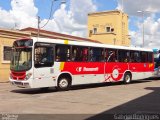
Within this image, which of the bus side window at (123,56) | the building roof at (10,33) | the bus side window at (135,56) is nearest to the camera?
the bus side window at (123,56)

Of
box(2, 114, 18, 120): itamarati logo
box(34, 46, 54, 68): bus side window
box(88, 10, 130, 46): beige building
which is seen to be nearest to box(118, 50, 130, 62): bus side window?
box(34, 46, 54, 68): bus side window

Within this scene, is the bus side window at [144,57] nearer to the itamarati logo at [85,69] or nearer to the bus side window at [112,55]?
the bus side window at [112,55]

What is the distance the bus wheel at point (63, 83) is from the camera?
68.2 feet

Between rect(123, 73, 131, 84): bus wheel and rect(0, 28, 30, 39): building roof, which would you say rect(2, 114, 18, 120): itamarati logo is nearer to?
rect(123, 73, 131, 84): bus wheel

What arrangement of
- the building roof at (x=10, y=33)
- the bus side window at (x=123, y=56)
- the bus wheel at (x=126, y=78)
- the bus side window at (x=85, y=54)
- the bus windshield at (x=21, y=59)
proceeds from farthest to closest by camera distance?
the building roof at (x=10, y=33) → the bus wheel at (x=126, y=78) → the bus side window at (x=123, y=56) → the bus side window at (x=85, y=54) → the bus windshield at (x=21, y=59)

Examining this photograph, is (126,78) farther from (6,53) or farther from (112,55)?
(6,53)

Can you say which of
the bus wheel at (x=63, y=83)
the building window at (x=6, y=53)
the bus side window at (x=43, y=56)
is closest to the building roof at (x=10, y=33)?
the building window at (x=6, y=53)

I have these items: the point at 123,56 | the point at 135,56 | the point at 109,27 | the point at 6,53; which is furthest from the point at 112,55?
the point at 109,27

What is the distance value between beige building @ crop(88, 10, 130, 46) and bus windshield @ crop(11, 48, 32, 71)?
1830 inches

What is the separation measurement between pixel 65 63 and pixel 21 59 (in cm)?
272

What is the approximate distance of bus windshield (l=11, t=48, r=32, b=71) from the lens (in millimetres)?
19031

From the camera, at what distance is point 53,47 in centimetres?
2030

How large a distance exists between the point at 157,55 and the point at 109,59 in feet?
38.0

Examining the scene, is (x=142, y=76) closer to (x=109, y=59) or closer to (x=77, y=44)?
(x=109, y=59)
